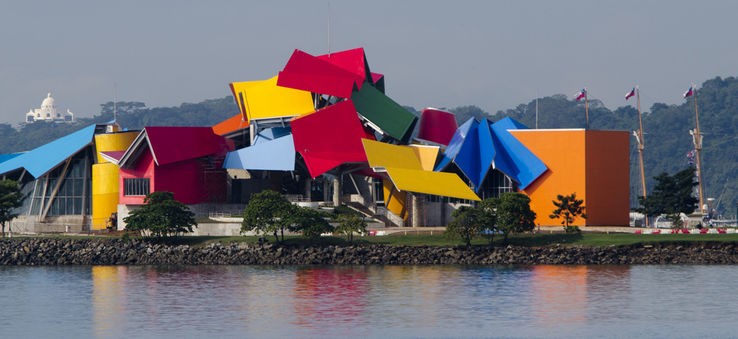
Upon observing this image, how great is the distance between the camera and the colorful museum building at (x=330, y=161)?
366 feet

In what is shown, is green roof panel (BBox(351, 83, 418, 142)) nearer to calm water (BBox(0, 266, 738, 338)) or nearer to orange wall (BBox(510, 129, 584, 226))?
orange wall (BBox(510, 129, 584, 226))

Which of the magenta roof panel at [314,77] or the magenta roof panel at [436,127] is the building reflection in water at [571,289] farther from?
the magenta roof panel at [436,127]

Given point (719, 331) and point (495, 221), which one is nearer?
point (719, 331)

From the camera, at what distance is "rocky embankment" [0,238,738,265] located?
311ft

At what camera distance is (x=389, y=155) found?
11412cm

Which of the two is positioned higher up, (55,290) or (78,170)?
(78,170)

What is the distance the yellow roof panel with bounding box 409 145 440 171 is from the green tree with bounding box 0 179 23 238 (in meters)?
33.4

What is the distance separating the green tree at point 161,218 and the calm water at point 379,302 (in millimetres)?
8597

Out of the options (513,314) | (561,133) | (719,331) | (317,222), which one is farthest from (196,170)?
(719,331)

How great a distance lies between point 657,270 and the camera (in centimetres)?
8931

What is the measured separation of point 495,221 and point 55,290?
102 ft

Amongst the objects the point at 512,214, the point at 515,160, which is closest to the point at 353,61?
the point at 515,160

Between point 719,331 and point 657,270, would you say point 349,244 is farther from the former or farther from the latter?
point 719,331

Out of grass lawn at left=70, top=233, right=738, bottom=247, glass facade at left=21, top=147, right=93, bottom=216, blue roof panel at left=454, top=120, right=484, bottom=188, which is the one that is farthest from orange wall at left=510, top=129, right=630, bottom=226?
glass facade at left=21, top=147, right=93, bottom=216
